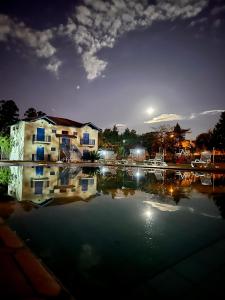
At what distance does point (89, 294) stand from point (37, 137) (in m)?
34.5

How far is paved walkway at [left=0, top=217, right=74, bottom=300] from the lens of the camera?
2102 mm

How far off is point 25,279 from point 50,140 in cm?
3490

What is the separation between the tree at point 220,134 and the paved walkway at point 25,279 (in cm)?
4615

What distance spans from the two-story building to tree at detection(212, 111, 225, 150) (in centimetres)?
2432

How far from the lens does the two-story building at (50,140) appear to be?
1348 inches

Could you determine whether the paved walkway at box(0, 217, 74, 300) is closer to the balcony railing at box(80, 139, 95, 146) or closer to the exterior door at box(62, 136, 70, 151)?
the exterior door at box(62, 136, 70, 151)

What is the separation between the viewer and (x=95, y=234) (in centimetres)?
410

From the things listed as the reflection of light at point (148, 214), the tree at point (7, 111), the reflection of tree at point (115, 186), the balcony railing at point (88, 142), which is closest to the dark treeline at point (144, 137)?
the tree at point (7, 111)

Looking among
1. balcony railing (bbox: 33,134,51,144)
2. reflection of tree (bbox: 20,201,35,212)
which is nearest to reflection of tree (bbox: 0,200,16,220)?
reflection of tree (bbox: 20,201,35,212)

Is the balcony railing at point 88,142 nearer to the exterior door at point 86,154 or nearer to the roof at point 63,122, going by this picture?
the exterior door at point 86,154

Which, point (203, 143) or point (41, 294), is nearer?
point (41, 294)

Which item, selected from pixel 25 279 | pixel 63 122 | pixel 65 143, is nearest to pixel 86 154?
pixel 65 143

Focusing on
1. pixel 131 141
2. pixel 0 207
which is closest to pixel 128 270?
pixel 0 207

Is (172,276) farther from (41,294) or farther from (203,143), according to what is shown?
(203,143)
